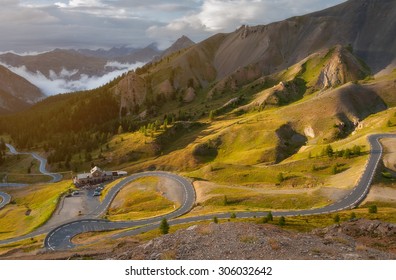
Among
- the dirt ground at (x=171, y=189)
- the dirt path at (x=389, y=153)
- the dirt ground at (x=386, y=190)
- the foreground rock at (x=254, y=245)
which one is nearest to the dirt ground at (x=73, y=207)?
the dirt ground at (x=171, y=189)

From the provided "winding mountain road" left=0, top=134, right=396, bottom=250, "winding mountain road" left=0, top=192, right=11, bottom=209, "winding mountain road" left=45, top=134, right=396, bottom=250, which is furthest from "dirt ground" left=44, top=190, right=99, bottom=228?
"winding mountain road" left=0, top=192, right=11, bottom=209

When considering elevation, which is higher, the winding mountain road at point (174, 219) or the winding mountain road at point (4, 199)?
the winding mountain road at point (4, 199)

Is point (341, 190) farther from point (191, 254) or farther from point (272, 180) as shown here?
point (191, 254)

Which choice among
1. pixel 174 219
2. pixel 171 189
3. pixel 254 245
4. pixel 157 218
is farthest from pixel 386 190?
pixel 254 245

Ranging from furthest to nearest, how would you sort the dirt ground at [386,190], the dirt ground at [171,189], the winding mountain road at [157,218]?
the dirt ground at [171,189] → the dirt ground at [386,190] → the winding mountain road at [157,218]

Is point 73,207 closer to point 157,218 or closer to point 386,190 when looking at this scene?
point 157,218

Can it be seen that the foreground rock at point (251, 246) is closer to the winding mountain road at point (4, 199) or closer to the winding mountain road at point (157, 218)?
the winding mountain road at point (157, 218)

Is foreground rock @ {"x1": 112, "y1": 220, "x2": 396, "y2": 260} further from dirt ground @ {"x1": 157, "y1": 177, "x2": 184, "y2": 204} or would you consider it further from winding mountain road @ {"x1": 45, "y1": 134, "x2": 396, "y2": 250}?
dirt ground @ {"x1": 157, "y1": 177, "x2": 184, "y2": 204}

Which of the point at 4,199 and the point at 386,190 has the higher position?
the point at 4,199

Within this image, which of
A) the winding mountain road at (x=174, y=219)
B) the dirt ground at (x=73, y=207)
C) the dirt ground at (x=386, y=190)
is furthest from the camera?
the dirt ground at (x=73, y=207)

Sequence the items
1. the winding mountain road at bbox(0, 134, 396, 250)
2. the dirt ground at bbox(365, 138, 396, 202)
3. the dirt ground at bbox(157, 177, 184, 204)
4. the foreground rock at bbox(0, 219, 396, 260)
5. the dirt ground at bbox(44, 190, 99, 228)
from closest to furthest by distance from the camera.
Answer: the foreground rock at bbox(0, 219, 396, 260), the winding mountain road at bbox(0, 134, 396, 250), the dirt ground at bbox(365, 138, 396, 202), the dirt ground at bbox(44, 190, 99, 228), the dirt ground at bbox(157, 177, 184, 204)

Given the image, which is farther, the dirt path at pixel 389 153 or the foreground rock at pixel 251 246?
the dirt path at pixel 389 153
